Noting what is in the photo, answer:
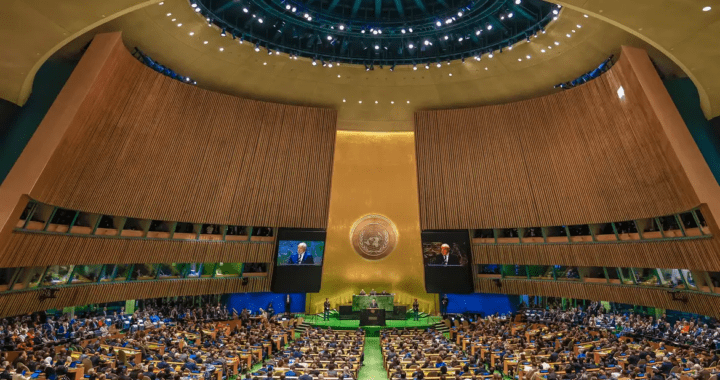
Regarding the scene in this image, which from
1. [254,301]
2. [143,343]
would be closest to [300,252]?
[254,301]

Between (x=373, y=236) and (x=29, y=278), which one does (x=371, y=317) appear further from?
(x=29, y=278)

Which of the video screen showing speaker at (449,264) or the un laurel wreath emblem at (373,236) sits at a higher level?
the un laurel wreath emblem at (373,236)

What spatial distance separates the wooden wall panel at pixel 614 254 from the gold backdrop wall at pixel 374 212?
422cm

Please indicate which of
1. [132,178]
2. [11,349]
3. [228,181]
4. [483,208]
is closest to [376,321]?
[483,208]

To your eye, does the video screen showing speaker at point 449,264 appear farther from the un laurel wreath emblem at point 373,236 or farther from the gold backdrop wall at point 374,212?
the un laurel wreath emblem at point 373,236

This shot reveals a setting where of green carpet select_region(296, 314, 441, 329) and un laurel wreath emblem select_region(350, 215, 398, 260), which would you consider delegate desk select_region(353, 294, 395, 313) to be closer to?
green carpet select_region(296, 314, 441, 329)

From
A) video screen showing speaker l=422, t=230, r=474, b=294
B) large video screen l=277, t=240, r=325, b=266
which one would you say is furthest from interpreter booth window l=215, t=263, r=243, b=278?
video screen showing speaker l=422, t=230, r=474, b=294

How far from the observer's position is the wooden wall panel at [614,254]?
12984 mm

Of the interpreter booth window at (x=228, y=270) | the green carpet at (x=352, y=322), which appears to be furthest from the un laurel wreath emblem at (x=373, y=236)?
the interpreter booth window at (x=228, y=270)

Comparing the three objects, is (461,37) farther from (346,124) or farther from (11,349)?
(11,349)

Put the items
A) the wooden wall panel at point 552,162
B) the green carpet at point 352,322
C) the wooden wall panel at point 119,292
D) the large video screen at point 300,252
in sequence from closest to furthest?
1. the wooden wall panel at point 119,292
2. the wooden wall panel at point 552,162
3. the green carpet at point 352,322
4. the large video screen at point 300,252

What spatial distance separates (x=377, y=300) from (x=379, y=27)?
11.6 m

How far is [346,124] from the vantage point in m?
23.3

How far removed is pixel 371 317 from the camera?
19266 millimetres
